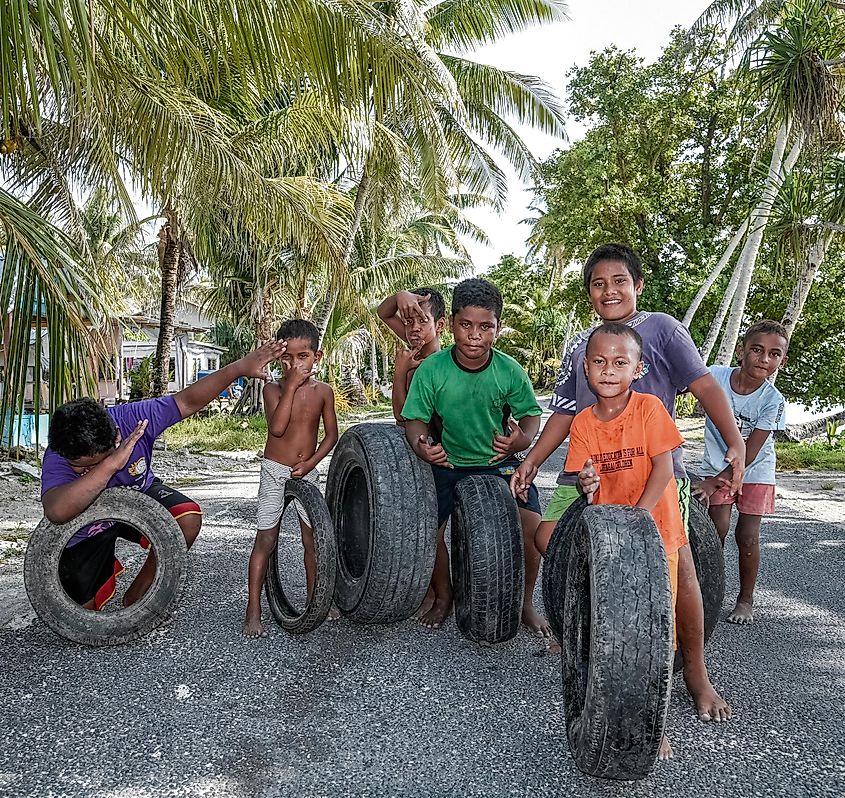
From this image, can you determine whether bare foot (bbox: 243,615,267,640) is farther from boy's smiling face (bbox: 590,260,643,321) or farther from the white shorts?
boy's smiling face (bbox: 590,260,643,321)

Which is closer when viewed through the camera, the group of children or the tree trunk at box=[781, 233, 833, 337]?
the group of children

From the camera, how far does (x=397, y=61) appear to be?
632 centimetres

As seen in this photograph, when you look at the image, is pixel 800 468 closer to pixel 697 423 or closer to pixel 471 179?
pixel 697 423

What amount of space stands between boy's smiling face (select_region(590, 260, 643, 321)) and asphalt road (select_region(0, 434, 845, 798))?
1.70 metres

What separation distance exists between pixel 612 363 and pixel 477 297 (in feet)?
3.83

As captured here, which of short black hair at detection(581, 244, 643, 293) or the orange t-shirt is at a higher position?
short black hair at detection(581, 244, 643, 293)

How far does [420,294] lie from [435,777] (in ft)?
9.76

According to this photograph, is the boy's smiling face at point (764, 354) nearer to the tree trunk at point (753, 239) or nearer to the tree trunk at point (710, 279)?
the tree trunk at point (753, 239)

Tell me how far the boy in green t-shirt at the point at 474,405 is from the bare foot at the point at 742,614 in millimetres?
1099

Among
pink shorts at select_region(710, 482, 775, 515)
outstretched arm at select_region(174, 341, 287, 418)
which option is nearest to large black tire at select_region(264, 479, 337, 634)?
outstretched arm at select_region(174, 341, 287, 418)

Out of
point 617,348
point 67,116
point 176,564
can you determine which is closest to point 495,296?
point 617,348

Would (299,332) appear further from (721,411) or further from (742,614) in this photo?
(742,614)

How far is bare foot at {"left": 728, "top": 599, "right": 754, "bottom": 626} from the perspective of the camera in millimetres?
4215

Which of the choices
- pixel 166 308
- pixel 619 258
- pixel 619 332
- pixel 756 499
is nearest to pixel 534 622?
pixel 756 499
